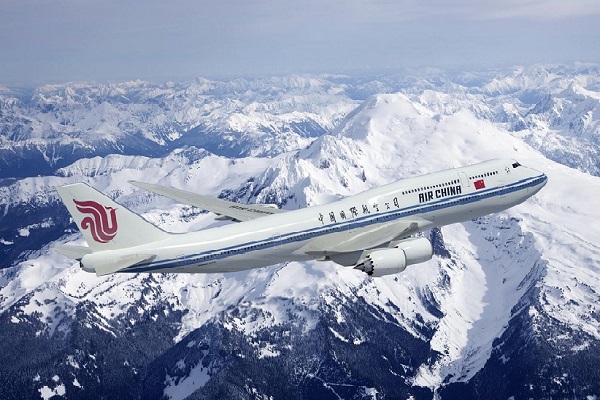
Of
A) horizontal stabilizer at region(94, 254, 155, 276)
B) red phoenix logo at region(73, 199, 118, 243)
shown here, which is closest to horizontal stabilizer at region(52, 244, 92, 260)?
red phoenix logo at region(73, 199, 118, 243)

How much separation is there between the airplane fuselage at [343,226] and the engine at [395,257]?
180 centimetres

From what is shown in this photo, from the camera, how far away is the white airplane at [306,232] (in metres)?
56.9

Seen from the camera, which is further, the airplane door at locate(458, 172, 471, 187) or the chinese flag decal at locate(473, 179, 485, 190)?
the chinese flag decal at locate(473, 179, 485, 190)

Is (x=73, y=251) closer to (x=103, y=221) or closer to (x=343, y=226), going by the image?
(x=103, y=221)

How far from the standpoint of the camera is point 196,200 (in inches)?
2933

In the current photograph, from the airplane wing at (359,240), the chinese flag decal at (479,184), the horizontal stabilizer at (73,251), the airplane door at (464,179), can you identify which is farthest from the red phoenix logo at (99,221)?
the chinese flag decal at (479,184)

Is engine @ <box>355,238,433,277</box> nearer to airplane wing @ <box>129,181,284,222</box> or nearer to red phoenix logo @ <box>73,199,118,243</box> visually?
airplane wing @ <box>129,181,284,222</box>

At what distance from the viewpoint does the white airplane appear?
56.9m

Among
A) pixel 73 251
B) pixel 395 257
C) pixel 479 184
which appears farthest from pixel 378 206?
pixel 73 251

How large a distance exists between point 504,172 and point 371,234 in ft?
75.6

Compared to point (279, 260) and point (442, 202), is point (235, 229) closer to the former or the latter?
point (279, 260)

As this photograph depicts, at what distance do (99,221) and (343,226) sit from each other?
26.6 m

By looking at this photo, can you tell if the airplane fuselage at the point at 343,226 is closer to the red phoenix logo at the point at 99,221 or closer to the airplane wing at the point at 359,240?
the airplane wing at the point at 359,240

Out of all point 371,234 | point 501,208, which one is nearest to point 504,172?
point 501,208
